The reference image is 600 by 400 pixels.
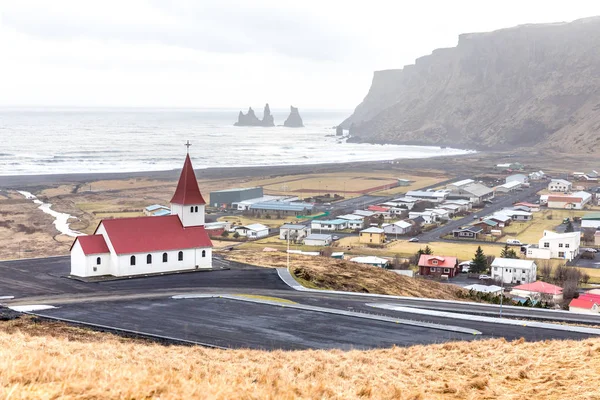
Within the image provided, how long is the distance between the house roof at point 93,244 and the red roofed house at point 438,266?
25.6 m

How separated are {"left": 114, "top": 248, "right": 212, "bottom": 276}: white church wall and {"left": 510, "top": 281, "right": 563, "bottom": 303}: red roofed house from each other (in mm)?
19730

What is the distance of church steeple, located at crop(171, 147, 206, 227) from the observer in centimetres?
3841

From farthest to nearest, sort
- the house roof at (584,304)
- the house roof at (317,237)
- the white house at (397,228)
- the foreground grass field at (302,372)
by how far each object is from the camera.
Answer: the white house at (397,228) → the house roof at (317,237) → the house roof at (584,304) → the foreground grass field at (302,372)

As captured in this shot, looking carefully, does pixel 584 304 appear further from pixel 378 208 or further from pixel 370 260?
pixel 378 208

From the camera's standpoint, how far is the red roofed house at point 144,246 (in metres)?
34.8

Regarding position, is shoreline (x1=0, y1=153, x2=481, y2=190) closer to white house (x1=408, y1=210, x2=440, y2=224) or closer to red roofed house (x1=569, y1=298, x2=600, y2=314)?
white house (x1=408, y1=210, x2=440, y2=224)

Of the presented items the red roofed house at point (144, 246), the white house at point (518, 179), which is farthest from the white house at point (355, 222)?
the white house at point (518, 179)

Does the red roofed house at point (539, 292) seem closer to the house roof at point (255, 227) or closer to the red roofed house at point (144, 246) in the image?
the red roofed house at point (144, 246)

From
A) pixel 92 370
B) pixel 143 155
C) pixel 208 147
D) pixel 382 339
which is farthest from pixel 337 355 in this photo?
pixel 208 147

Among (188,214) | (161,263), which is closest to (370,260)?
(188,214)

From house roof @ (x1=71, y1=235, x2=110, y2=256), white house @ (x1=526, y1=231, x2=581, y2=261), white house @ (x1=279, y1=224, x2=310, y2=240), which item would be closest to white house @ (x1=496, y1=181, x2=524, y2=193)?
white house @ (x1=526, y1=231, x2=581, y2=261)

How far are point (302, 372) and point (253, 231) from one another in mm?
53029

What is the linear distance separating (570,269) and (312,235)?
77.7 feet

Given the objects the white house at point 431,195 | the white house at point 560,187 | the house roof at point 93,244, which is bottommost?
the white house at point 431,195
